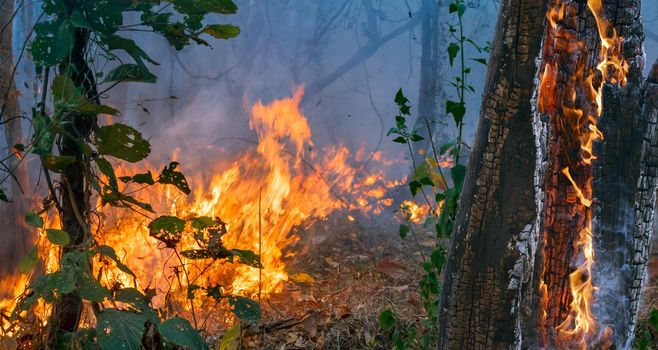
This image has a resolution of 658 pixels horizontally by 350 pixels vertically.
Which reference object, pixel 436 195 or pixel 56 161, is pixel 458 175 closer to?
pixel 436 195

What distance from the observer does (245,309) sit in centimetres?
279

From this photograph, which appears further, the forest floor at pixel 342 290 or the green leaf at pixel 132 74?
the forest floor at pixel 342 290

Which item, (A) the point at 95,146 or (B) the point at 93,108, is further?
(A) the point at 95,146

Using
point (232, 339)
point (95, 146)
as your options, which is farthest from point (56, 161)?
point (232, 339)

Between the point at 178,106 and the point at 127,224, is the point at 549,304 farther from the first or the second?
the point at 178,106

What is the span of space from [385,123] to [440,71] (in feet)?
3.49

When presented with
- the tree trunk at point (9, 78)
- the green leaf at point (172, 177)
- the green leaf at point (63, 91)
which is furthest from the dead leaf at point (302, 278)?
the green leaf at point (63, 91)

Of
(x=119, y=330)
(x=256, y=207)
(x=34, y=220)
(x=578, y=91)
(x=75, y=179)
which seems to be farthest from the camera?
(x=256, y=207)

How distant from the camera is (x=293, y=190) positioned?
784cm

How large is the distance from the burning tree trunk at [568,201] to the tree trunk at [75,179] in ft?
4.84

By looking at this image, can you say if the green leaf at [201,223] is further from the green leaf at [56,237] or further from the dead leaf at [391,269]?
the dead leaf at [391,269]

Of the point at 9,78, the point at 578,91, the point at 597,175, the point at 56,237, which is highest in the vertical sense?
the point at 9,78

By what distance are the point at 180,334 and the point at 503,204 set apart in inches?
48.7

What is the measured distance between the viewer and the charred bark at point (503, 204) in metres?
2.04
